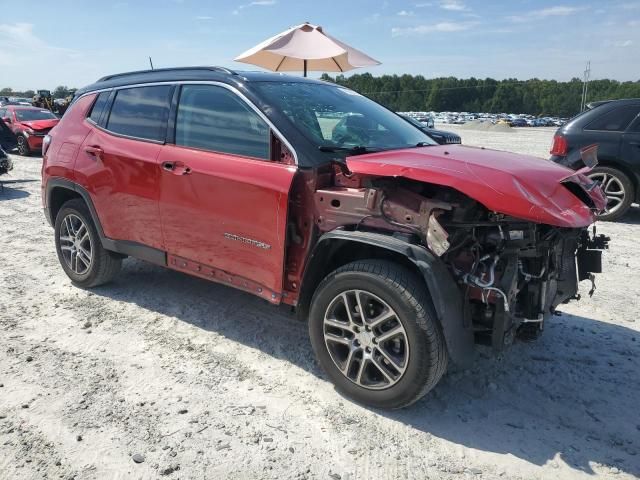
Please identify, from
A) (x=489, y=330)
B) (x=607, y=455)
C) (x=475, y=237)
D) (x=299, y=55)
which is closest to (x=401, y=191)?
(x=475, y=237)

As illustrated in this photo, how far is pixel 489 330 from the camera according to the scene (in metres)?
2.98

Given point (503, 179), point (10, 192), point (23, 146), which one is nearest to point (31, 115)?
point (23, 146)

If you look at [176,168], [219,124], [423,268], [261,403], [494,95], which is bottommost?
[261,403]

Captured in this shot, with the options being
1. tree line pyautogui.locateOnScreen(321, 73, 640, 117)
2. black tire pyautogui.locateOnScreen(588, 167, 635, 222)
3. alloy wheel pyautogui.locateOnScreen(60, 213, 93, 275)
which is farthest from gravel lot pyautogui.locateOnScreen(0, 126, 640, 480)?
tree line pyautogui.locateOnScreen(321, 73, 640, 117)

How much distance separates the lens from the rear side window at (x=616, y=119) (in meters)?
7.88

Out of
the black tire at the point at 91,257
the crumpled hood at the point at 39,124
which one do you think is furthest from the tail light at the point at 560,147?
the crumpled hood at the point at 39,124

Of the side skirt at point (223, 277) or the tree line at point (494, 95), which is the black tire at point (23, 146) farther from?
the tree line at point (494, 95)

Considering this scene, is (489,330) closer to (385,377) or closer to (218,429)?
(385,377)

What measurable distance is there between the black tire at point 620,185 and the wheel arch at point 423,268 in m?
→ 5.88

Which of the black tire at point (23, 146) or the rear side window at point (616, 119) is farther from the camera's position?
the black tire at point (23, 146)

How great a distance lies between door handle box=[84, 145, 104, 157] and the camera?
4496 millimetres

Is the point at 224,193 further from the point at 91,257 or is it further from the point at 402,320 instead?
the point at 91,257

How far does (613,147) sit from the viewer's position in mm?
7852

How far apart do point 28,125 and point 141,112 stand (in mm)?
14450
